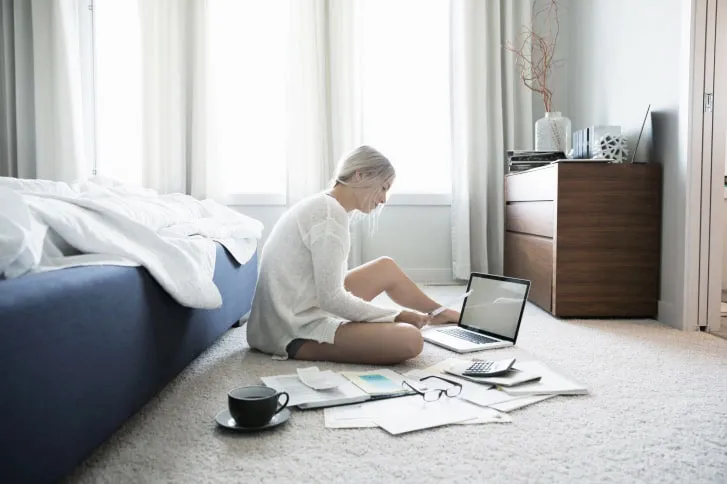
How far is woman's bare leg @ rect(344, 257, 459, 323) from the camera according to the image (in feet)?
7.61

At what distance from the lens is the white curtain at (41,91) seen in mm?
3713

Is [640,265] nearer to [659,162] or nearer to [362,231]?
[659,162]

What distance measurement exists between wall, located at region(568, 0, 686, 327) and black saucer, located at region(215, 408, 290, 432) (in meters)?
1.87

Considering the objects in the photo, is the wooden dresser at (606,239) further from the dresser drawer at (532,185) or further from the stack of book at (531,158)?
the stack of book at (531,158)

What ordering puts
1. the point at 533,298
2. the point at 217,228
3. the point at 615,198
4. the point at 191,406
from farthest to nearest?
the point at 533,298 < the point at 615,198 < the point at 217,228 < the point at 191,406

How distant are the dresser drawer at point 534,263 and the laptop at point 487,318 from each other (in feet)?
1.99

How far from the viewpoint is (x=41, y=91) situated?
12.3ft

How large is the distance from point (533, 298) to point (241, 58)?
2.43 meters

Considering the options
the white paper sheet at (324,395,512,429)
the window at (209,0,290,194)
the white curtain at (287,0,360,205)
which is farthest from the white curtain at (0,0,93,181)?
the white paper sheet at (324,395,512,429)

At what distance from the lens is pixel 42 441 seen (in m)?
0.91

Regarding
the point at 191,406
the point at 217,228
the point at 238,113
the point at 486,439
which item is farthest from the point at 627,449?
the point at 238,113

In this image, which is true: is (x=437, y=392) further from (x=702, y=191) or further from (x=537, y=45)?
(x=537, y=45)

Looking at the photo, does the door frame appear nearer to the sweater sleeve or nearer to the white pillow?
the sweater sleeve

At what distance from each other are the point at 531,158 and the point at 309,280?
1.88 meters
